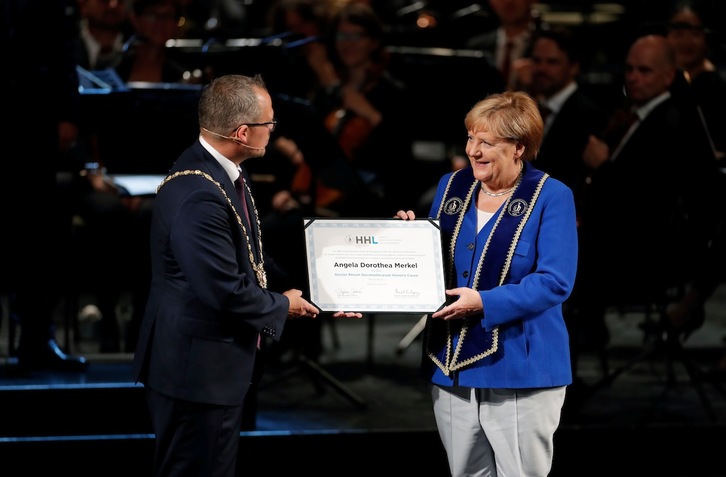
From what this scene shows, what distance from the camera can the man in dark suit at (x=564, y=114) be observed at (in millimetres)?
4805

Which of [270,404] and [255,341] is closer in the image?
[255,341]

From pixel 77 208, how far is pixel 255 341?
8.00 feet

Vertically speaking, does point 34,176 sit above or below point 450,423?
above

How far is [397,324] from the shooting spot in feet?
22.3

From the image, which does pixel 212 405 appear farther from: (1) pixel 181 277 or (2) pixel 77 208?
(2) pixel 77 208

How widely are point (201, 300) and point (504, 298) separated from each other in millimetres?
857

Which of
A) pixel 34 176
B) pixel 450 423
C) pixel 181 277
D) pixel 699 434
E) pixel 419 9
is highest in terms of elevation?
pixel 419 9

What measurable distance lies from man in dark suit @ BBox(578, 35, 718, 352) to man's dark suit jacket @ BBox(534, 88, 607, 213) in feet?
0.27

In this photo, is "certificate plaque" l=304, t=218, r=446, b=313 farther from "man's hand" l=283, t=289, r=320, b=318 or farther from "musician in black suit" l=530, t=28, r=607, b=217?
"musician in black suit" l=530, t=28, r=607, b=217

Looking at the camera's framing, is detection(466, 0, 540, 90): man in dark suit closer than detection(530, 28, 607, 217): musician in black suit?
No

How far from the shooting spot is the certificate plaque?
324 cm

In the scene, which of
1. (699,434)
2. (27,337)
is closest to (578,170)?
(699,434)
